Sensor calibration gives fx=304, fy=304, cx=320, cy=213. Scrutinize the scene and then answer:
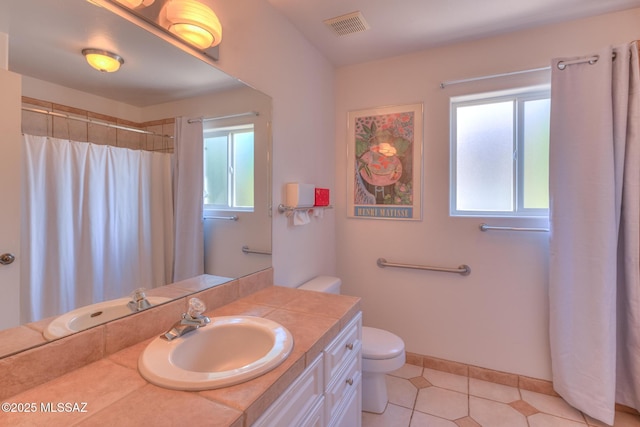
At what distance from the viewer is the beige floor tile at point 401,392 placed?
6.45 feet

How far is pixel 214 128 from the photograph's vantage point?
1.45 metres

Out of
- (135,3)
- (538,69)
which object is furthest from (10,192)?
(538,69)

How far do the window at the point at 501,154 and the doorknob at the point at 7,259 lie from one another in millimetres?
2304

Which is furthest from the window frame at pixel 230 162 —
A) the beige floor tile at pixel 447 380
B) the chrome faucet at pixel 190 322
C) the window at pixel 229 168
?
the beige floor tile at pixel 447 380

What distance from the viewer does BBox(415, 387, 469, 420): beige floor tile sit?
186 centimetres

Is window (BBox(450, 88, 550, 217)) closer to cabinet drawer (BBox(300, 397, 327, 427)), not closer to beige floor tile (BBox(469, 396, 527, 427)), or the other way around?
beige floor tile (BBox(469, 396, 527, 427))

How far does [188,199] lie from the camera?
1338 millimetres

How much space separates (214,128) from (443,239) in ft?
5.70

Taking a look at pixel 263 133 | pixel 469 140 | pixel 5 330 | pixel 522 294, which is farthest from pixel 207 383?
pixel 469 140

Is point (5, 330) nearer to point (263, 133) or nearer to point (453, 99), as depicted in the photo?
point (263, 133)

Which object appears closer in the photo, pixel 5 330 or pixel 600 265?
pixel 5 330

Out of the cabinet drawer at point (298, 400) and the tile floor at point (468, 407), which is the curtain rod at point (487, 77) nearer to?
the cabinet drawer at point (298, 400)

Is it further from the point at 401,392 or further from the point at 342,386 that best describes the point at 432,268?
the point at 342,386

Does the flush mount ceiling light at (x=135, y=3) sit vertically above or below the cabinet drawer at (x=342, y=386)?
above
